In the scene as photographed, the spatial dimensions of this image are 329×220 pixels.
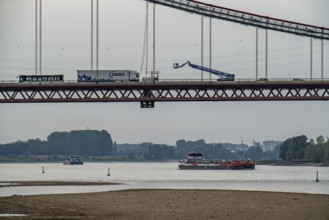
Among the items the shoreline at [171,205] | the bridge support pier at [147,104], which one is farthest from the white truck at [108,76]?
the shoreline at [171,205]

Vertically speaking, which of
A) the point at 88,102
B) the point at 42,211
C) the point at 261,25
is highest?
the point at 261,25

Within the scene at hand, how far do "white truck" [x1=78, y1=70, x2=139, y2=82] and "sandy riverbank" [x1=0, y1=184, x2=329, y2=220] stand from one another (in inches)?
2001

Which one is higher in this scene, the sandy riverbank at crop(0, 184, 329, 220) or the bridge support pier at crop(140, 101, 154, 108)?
the bridge support pier at crop(140, 101, 154, 108)

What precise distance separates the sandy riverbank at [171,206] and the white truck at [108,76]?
167 feet

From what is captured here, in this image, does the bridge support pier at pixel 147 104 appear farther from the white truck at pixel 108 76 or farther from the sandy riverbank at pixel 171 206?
the sandy riverbank at pixel 171 206

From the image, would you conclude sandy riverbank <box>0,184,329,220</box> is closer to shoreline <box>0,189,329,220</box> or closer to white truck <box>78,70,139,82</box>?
shoreline <box>0,189,329,220</box>

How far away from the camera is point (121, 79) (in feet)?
418

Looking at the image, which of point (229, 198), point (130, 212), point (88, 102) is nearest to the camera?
point (130, 212)

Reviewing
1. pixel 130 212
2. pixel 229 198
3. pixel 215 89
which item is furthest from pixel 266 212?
pixel 215 89

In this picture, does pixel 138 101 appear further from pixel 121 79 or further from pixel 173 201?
pixel 173 201

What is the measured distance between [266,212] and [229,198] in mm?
13516

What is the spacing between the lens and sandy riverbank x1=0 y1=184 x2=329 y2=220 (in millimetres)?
53159

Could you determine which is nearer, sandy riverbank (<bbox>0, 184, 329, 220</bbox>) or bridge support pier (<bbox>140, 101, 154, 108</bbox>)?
sandy riverbank (<bbox>0, 184, 329, 220</bbox>)

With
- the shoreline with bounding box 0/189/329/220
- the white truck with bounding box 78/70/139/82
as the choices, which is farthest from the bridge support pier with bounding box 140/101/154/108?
the shoreline with bounding box 0/189/329/220
